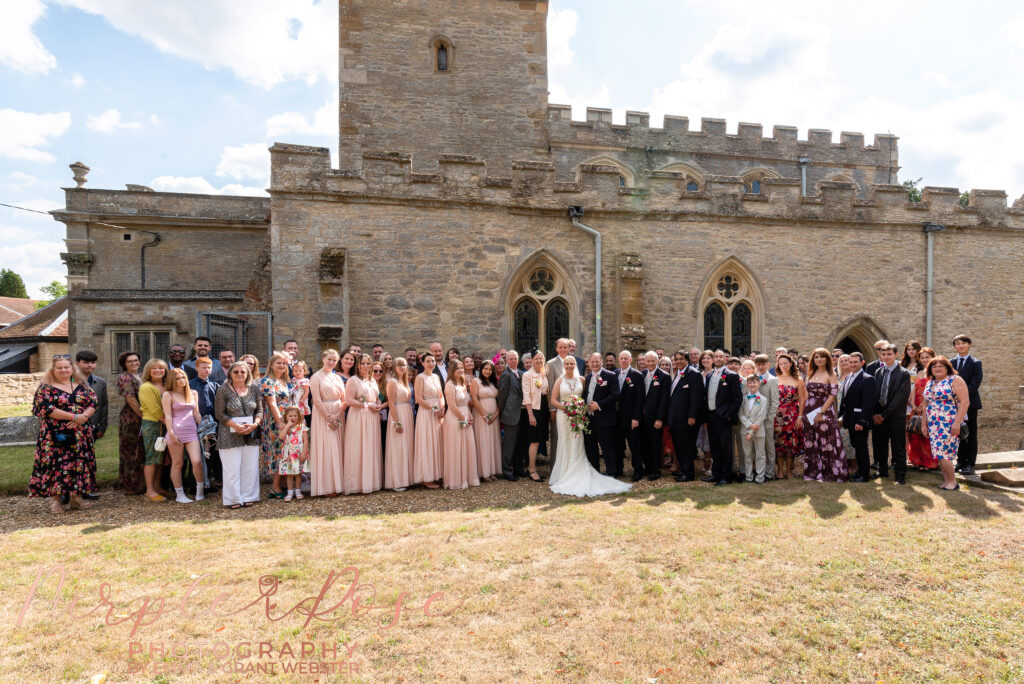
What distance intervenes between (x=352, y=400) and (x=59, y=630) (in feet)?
11.9

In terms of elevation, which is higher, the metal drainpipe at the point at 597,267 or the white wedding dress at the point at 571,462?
the metal drainpipe at the point at 597,267

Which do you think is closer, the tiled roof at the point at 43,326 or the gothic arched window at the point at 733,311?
the gothic arched window at the point at 733,311

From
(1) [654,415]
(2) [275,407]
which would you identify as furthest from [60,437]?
(1) [654,415]

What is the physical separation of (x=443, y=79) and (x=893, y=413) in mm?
14442

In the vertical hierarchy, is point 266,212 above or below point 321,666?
above

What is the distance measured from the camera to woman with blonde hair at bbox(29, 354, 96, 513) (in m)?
6.00

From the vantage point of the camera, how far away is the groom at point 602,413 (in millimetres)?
7574

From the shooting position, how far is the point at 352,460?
6.88 metres

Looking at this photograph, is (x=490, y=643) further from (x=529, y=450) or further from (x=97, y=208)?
(x=97, y=208)

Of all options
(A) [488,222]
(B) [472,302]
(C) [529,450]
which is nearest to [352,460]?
(C) [529,450]

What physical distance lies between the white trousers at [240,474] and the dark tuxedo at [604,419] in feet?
15.0

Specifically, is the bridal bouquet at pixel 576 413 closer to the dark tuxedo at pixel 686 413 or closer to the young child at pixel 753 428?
the dark tuxedo at pixel 686 413

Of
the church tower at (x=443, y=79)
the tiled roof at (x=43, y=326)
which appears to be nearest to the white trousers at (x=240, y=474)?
the church tower at (x=443, y=79)

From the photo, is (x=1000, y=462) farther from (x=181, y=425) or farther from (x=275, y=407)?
(x=181, y=425)
